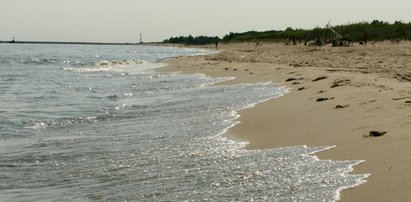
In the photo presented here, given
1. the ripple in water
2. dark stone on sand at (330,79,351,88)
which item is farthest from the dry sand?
the ripple in water

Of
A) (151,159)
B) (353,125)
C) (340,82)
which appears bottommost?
(151,159)

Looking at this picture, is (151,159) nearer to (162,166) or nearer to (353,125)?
(162,166)

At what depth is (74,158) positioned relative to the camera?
6945 millimetres

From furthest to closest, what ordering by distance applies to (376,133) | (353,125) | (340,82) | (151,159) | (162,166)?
(340,82), (353,125), (151,159), (376,133), (162,166)

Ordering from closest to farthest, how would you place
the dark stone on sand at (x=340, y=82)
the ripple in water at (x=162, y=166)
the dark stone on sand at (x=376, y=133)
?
1. the ripple in water at (x=162, y=166)
2. the dark stone on sand at (x=376, y=133)
3. the dark stone on sand at (x=340, y=82)

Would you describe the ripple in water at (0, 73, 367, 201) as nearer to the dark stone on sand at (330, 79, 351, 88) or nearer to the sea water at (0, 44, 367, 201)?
the sea water at (0, 44, 367, 201)

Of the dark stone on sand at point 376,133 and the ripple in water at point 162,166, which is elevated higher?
the dark stone on sand at point 376,133

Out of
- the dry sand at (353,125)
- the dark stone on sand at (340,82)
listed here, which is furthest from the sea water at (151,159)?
the dark stone on sand at (340,82)

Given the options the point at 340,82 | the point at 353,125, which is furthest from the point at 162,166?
the point at 340,82

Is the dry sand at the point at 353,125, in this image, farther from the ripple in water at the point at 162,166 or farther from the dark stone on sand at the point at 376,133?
the ripple in water at the point at 162,166

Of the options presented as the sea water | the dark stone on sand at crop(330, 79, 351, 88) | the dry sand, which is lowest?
the sea water

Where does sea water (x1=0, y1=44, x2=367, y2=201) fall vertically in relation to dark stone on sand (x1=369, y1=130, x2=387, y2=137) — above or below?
below

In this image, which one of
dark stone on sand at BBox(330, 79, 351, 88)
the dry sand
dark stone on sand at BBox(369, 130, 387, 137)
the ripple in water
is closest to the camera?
the dry sand

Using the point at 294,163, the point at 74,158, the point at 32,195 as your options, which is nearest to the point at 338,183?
the point at 294,163
